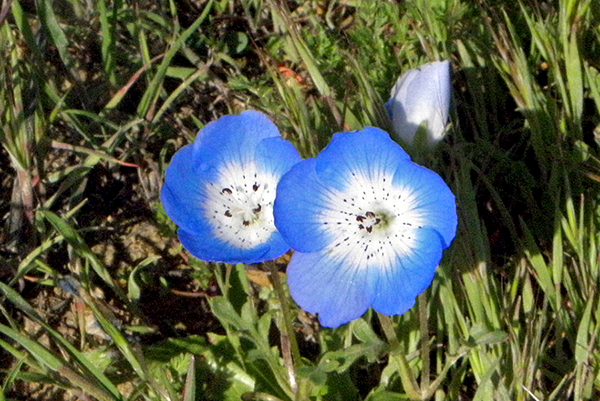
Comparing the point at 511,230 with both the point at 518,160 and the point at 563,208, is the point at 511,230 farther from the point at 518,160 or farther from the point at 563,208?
the point at 518,160

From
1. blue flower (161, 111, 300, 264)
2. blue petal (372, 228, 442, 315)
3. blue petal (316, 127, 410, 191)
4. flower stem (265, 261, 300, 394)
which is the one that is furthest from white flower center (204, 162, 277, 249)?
blue petal (372, 228, 442, 315)

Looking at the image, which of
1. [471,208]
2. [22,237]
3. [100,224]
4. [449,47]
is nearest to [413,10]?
[449,47]

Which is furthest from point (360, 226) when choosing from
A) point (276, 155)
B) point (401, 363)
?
point (401, 363)

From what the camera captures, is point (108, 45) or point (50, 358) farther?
point (108, 45)

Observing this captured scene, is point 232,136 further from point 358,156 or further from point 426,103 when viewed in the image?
point 426,103

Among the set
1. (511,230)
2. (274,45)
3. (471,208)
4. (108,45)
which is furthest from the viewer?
(274,45)

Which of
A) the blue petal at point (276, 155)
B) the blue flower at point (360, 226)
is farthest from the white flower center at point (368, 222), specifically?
the blue petal at point (276, 155)
